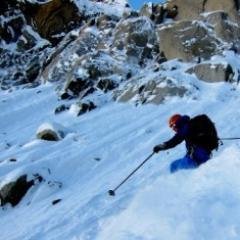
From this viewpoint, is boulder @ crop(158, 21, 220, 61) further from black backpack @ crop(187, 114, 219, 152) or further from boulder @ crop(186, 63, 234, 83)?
black backpack @ crop(187, 114, 219, 152)

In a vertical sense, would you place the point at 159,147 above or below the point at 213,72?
above

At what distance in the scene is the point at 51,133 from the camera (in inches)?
854

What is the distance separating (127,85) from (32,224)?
17624 millimetres

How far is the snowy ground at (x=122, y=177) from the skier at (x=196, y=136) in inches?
12.2

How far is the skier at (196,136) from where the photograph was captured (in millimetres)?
10016

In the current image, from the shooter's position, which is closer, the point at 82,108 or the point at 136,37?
the point at 82,108

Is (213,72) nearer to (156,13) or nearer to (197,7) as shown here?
(197,7)

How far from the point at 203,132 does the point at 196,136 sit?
187 mm

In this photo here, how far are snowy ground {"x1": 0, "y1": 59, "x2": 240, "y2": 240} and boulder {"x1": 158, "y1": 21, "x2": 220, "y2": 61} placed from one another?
17.7 feet

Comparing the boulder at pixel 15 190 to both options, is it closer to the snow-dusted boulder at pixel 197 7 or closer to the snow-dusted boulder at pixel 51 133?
the snow-dusted boulder at pixel 51 133

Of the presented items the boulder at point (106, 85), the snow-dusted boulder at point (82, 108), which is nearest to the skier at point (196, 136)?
the snow-dusted boulder at point (82, 108)

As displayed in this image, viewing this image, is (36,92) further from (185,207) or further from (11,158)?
(185,207)

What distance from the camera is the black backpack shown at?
9984mm

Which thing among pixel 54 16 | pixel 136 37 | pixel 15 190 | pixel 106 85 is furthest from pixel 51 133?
pixel 54 16
